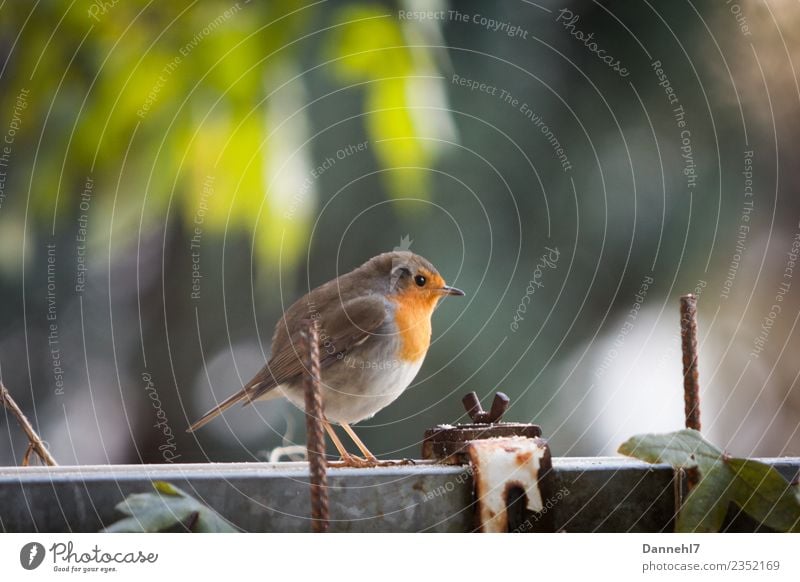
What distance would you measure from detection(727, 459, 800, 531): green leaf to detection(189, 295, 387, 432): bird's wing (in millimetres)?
638

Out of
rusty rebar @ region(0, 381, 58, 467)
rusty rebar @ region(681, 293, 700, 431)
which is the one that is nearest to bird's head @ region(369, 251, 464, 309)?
rusty rebar @ region(681, 293, 700, 431)

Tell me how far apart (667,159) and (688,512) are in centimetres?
89

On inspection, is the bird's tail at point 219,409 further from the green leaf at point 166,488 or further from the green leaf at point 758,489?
the green leaf at point 758,489

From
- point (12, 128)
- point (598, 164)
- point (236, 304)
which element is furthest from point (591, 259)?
point (12, 128)

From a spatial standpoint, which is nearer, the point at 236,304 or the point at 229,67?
the point at 229,67

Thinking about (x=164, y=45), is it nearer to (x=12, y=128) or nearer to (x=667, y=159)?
(x=12, y=128)

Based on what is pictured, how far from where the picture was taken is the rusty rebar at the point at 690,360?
829 millimetres

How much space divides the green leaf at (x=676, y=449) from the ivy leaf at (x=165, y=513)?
0.32 metres

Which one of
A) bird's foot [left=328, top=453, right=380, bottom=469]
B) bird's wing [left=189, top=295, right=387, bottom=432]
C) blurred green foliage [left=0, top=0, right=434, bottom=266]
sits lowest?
bird's foot [left=328, top=453, right=380, bottom=469]

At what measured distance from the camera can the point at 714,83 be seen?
1.43 meters

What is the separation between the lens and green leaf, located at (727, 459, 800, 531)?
77 centimetres

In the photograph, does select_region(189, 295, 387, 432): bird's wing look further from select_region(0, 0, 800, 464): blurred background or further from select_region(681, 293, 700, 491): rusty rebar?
select_region(681, 293, 700, 491): rusty rebar
